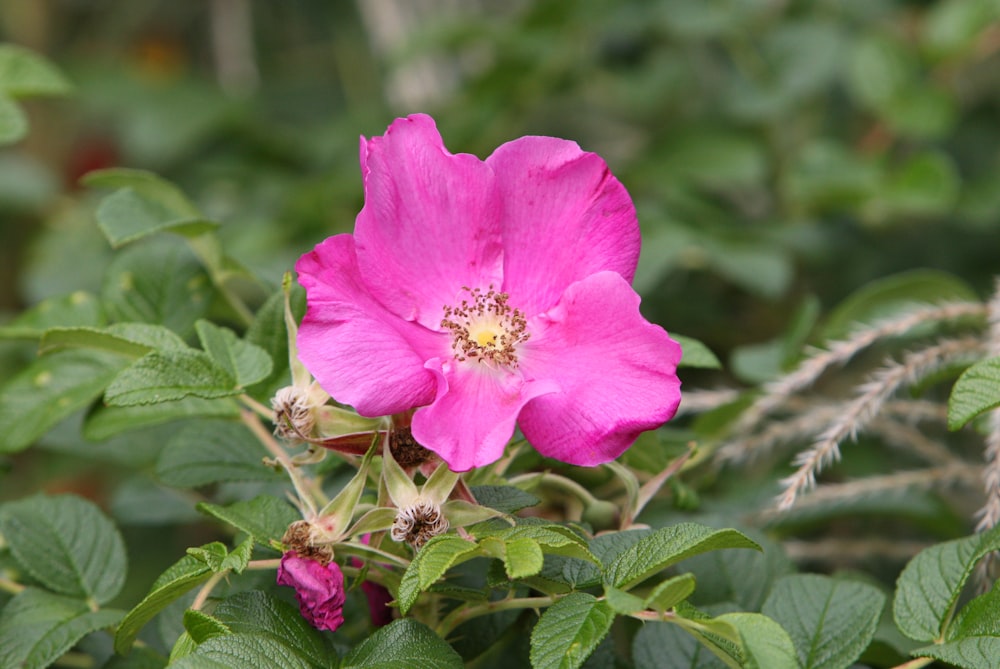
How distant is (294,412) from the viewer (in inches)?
22.4

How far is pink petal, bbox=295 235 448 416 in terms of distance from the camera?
56cm

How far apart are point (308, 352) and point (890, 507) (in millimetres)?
640

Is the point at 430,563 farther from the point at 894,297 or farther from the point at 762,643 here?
the point at 894,297

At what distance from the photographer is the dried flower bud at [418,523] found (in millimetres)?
545

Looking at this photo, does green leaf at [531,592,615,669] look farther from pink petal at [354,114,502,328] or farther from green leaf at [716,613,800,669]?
pink petal at [354,114,502,328]

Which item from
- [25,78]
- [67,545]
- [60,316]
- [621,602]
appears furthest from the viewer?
[25,78]

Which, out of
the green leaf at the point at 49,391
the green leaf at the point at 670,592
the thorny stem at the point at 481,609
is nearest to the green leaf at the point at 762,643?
the green leaf at the point at 670,592

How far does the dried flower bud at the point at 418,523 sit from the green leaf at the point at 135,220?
33cm

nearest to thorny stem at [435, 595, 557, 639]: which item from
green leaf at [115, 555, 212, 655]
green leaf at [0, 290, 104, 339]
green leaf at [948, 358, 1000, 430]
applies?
green leaf at [115, 555, 212, 655]

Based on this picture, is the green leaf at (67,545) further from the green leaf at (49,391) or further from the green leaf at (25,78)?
the green leaf at (25,78)

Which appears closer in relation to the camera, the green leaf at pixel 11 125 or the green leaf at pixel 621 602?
the green leaf at pixel 621 602

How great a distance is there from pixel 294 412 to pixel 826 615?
1.15ft

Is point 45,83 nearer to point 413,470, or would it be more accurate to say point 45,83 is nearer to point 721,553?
point 413,470

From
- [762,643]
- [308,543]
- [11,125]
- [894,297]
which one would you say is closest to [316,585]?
[308,543]
